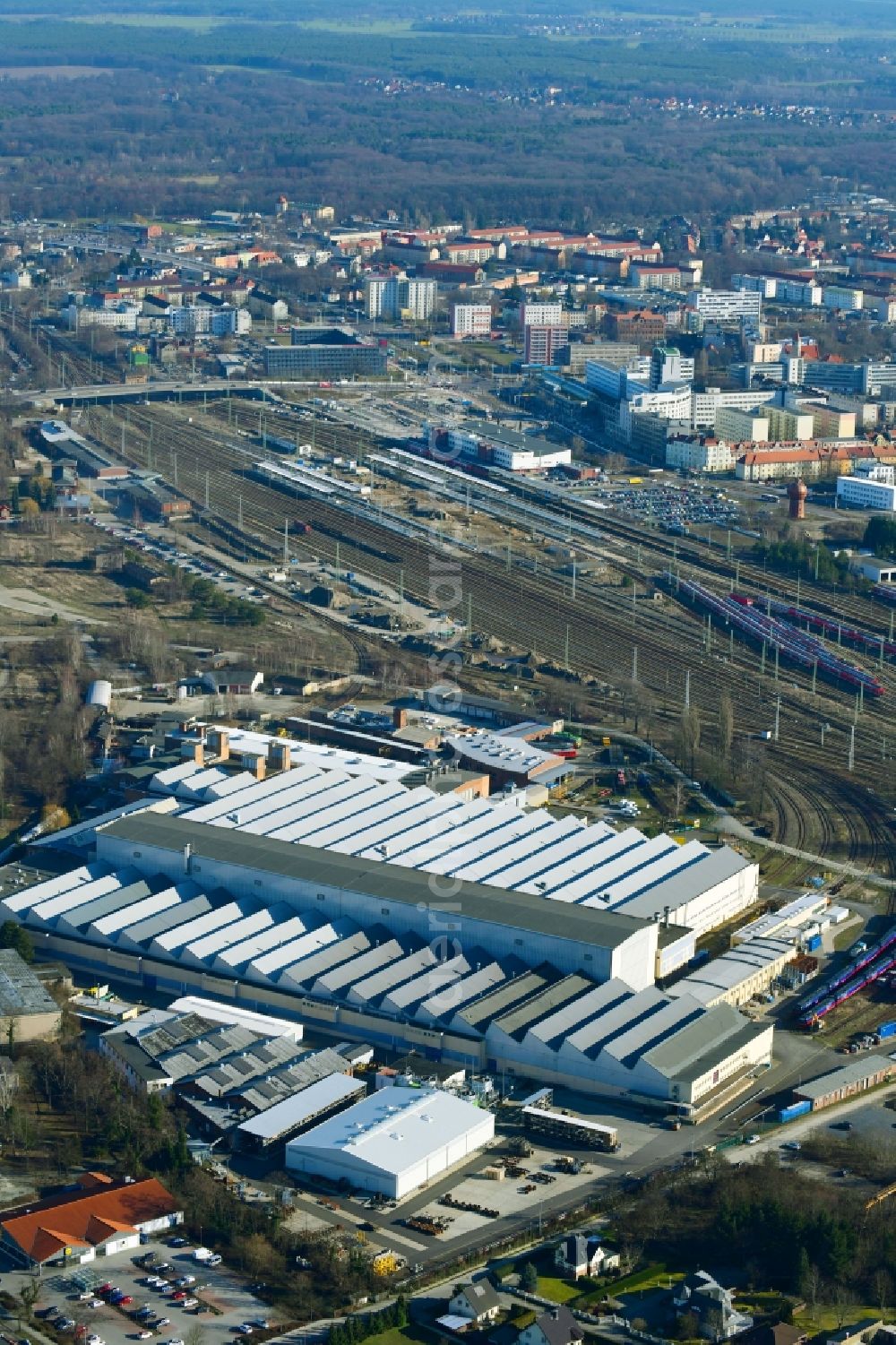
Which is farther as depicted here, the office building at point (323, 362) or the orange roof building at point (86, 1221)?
the office building at point (323, 362)

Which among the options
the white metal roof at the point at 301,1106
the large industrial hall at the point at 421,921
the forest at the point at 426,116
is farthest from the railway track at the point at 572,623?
the forest at the point at 426,116

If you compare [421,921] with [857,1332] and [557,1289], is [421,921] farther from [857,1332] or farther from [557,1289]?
[857,1332]

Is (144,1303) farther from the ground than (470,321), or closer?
closer

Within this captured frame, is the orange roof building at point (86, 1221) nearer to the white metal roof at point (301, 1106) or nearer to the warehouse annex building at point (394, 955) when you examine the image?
the white metal roof at point (301, 1106)

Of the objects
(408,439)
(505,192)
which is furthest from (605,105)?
(408,439)

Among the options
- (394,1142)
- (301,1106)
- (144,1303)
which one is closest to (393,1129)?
(394,1142)

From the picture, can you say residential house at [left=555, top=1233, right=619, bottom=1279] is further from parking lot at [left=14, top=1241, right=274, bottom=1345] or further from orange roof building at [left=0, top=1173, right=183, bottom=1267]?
orange roof building at [left=0, top=1173, right=183, bottom=1267]

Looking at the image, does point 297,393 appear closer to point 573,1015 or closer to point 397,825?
point 397,825
